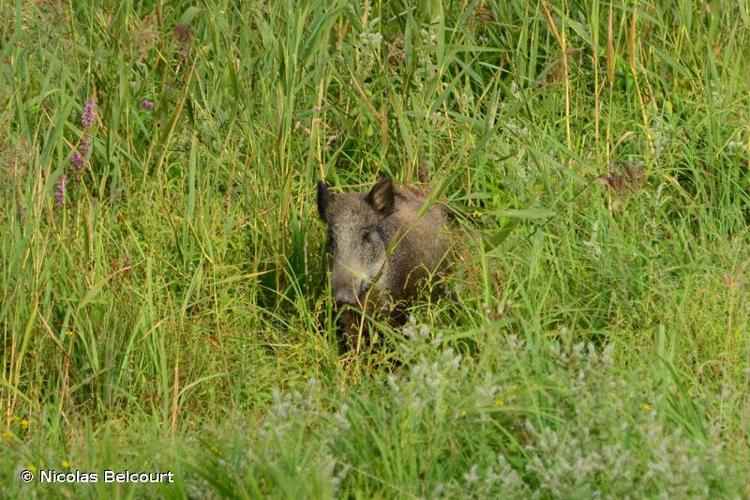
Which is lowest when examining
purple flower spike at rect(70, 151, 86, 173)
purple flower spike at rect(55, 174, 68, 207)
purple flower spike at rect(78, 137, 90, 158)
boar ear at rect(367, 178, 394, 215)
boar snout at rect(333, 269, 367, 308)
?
boar snout at rect(333, 269, 367, 308)

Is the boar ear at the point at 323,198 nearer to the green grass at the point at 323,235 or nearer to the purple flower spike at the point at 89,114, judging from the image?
the green grass at the point at 323,235

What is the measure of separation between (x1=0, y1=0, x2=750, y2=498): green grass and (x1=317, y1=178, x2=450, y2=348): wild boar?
0.14m

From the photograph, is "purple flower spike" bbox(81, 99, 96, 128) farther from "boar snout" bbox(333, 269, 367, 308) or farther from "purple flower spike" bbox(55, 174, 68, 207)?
"boar snout" bbox(333, 269, 367, 308)

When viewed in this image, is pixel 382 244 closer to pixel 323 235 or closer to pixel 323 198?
pixel 323 235

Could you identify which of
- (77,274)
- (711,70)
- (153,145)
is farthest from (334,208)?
(711,70)

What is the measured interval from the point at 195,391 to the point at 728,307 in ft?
6.36

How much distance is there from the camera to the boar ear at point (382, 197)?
6535mm

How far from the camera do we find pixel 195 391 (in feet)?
18.4

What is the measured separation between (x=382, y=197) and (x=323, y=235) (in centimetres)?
41

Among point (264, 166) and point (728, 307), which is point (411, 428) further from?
point (264, 166)

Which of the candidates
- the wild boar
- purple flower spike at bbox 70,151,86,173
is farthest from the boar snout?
purple flower spike at bbox 70,151,86,173

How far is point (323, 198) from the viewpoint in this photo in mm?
6520

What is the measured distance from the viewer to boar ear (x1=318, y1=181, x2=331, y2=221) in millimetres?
6453

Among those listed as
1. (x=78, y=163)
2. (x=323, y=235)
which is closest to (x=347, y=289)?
(x=323, y=235)
